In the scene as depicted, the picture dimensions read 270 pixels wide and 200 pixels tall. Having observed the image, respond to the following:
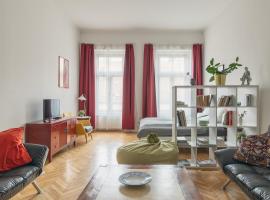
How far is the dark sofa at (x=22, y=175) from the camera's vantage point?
1971 millimetres

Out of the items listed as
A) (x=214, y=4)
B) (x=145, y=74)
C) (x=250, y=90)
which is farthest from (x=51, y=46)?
(x=250, y=90)

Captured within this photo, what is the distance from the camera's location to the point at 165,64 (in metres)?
7.34

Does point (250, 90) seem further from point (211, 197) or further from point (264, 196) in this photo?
point (264, 196)

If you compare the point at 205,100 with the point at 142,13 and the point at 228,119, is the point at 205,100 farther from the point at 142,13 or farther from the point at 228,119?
the point at 142,13

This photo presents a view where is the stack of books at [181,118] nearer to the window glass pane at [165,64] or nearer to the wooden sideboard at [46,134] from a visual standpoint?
the wooden sideboard at [46,134]

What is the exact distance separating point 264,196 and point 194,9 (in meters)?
4.65

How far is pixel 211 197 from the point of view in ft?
8.79

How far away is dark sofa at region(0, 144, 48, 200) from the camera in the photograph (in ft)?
6.47

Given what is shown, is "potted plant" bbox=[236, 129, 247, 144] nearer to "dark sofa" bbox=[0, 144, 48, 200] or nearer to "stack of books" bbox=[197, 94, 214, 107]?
"stack of books" bbox=[197, 94, 214, 107]

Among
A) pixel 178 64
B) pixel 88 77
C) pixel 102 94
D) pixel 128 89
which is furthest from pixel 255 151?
pixel 88 77

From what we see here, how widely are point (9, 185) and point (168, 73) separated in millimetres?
5905

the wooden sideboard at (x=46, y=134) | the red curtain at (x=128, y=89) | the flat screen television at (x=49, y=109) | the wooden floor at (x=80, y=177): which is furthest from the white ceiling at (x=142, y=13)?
the wooden floor at (x=80, y=177)

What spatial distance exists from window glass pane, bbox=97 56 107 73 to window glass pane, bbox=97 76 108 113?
22cm

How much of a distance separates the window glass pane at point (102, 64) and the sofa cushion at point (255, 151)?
17.3 feet
